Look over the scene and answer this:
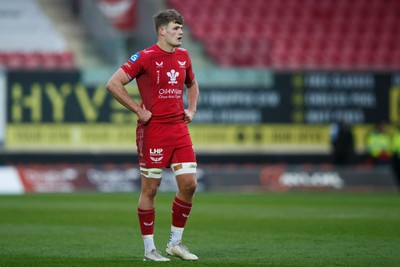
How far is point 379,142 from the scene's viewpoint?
23.4 m

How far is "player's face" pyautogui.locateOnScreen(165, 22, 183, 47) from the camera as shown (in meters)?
8.54

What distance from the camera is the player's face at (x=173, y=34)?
8538 millimetres

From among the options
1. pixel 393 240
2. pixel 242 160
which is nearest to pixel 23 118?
pixel 242 160

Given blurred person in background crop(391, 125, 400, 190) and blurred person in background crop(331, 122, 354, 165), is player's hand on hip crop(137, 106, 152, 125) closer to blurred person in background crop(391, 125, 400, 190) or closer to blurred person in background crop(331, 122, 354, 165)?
blurred person in background crop(331, 122, 354, 165)

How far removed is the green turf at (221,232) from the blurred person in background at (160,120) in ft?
1.60

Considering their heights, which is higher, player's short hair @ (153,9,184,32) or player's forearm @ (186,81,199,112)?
player's short hair @ (153,9,184,32)

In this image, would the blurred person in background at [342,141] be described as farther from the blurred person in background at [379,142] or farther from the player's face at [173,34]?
the player's face at [173,34]

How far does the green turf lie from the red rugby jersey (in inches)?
51.2

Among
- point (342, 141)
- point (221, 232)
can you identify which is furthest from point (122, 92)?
point (342, 141)

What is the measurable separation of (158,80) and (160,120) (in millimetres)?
345

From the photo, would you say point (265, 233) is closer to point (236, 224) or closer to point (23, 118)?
point (236, 224)

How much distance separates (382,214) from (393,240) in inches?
179

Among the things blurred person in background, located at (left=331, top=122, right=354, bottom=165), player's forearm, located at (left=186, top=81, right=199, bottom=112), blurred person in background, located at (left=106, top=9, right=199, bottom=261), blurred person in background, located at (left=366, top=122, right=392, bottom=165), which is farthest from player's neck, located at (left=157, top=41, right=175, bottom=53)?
A: blurred person in background, located at (left=366, top=122, right=392, bottom=165)

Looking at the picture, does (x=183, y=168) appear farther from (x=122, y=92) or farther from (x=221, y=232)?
(x=221, y=232)
